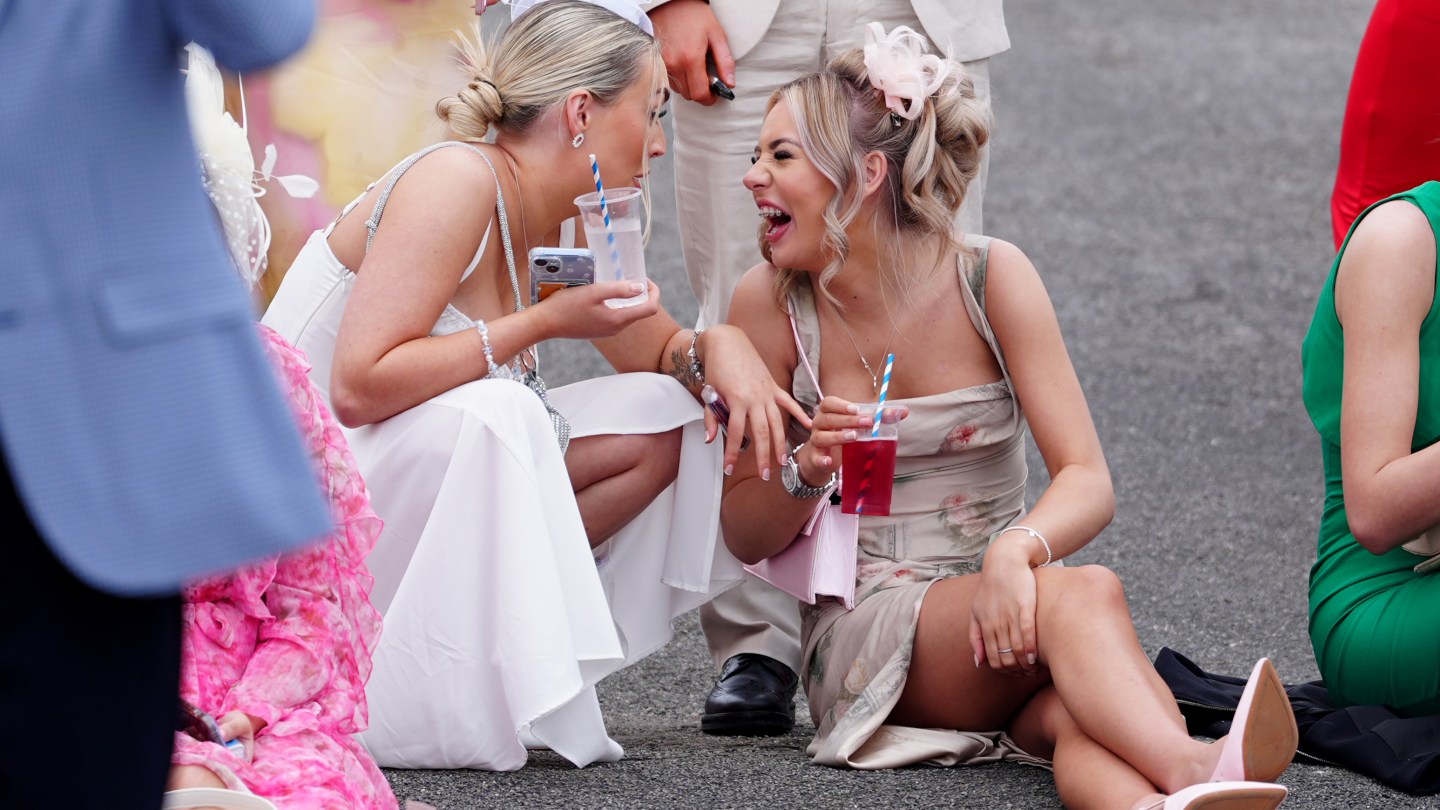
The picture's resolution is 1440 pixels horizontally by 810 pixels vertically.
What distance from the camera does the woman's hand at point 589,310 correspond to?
2.70 metres

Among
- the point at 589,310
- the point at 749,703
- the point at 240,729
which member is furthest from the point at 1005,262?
the point at 240,729

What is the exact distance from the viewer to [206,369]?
134 centimetres

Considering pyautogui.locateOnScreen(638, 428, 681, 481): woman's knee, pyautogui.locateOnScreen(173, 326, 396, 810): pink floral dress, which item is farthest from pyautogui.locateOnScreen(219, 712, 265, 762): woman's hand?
pyautogui.locateOnScreen(638, 428, 681, 481): woman's knee

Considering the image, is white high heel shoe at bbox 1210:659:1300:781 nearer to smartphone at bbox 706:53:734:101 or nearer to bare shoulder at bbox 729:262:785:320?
bare shoulder at bbox 729:262:785:320

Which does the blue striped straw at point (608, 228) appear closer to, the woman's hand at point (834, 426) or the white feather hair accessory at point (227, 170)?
the woman's hand at point (834, 426)

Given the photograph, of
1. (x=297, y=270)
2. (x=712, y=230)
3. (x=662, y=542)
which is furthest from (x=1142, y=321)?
(x=297, y=270)

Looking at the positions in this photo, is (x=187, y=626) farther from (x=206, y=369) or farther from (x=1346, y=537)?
(x=1346, y=537)

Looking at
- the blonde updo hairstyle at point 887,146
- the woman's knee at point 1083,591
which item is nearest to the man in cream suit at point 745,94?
the blonde updo hairstyle at point 887,146

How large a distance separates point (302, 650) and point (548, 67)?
1185 millimetres

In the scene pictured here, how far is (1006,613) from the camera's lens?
252 cm

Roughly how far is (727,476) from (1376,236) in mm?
1168

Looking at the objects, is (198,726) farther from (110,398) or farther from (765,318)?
(765,318)

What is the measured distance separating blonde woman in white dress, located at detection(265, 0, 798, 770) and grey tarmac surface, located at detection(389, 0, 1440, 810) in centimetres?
19

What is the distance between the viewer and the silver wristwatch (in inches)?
Answer: 109
